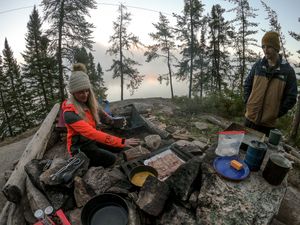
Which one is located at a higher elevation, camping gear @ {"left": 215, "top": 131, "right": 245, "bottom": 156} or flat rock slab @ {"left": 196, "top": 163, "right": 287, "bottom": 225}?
camping gear @ {"left": 215, "top": 131, "right": 245, "bottom": 156}

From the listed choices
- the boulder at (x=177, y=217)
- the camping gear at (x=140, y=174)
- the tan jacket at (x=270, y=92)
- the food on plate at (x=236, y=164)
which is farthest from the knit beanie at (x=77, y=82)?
the tan jacket at (x=270, y=92)

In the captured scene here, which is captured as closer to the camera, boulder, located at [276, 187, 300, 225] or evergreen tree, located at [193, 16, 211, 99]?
boulder, located at [276, 187, 300, 225]

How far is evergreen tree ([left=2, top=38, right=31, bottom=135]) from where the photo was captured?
18.1 metres

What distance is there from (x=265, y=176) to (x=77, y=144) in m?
2.79

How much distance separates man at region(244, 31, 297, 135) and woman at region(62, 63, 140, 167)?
2.43m

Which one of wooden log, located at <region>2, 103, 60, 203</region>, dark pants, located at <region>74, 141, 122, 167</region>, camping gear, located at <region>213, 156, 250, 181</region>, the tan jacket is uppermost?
the tan jacket

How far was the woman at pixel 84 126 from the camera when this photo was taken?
9.54 feet

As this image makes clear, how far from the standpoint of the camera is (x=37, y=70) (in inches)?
666

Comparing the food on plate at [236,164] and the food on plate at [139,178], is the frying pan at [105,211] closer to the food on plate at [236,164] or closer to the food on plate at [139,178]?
Result: the food on plate at [139,178]

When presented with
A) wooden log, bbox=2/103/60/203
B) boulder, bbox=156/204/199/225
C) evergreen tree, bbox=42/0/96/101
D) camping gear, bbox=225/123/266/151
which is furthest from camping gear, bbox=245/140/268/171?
evergreen tree, bbox=42/0/96/101

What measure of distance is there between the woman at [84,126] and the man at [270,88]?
7.98 ft

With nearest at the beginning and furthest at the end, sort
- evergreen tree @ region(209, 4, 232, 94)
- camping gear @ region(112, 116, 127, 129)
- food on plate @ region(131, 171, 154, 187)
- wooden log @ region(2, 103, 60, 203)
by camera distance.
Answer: food on plate @ region(131, 171, 154, 187) → wooden log @ region(2, 103, 60, 203) → camping gear @ region(112, 116, 127, 129) → evergreen tree @ region(209, 4, 232, 94)

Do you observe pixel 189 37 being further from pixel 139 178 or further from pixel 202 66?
pixel 139 178

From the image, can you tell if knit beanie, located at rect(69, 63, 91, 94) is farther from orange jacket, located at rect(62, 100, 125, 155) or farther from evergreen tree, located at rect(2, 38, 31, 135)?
evergreen tree, located at rect(2, 38, 31, 135)
